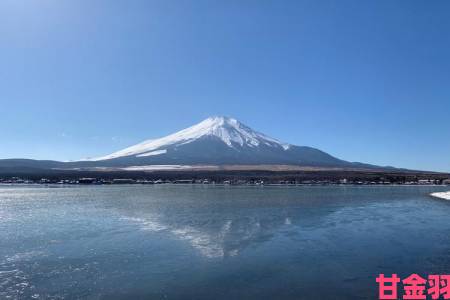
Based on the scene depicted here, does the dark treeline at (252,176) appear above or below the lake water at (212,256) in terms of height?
above

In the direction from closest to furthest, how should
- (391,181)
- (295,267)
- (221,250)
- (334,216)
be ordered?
(295,267) → (221,250) → (334,216) → (391,181)

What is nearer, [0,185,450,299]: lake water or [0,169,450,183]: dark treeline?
[0,185,450,299]: lake water

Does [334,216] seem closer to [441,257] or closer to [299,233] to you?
[299,233]

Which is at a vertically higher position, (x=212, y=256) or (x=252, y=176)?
(x=252, y=176)

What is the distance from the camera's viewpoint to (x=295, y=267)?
487 inches

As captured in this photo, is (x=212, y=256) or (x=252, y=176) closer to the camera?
(x=212, y=256)

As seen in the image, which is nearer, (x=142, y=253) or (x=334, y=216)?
(x=142, y=253)

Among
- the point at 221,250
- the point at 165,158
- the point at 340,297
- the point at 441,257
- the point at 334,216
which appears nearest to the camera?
the point at 340,297

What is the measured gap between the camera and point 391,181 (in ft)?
307

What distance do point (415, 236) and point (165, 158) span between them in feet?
606

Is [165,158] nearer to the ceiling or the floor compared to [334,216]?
nearer to the ceiling

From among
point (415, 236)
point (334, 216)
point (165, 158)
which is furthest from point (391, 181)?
point (165, 158)

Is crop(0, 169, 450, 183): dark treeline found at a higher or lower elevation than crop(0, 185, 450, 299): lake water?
higher

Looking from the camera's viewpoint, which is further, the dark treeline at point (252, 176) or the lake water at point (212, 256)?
the dark treeline at point (252, 176)
